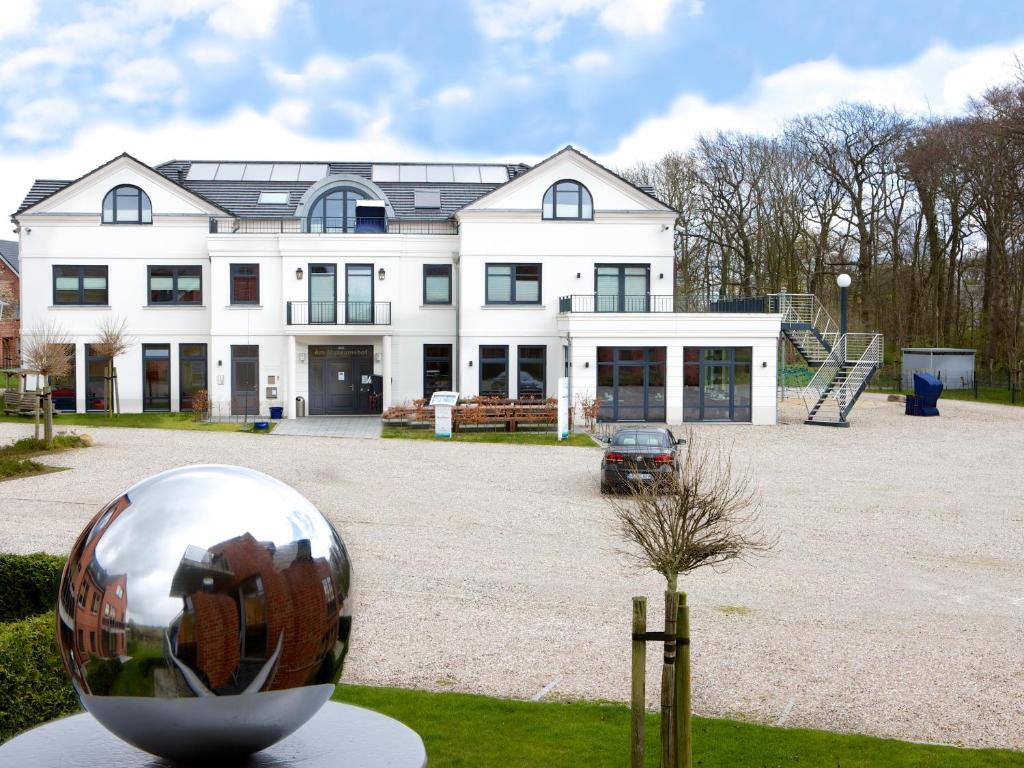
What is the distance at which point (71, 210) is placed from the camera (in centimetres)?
3347

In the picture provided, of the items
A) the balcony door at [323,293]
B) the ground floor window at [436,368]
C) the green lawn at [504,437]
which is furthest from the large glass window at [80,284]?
the green lawn at [504,437]

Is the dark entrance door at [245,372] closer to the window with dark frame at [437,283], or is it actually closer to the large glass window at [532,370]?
the window with dark frame at [437,283]

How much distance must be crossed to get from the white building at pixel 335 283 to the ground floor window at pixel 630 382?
1370 mm

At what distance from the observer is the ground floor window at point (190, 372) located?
112 ft

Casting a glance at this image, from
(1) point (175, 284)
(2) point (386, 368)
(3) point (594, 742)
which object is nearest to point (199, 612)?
(3) point (594, 742)

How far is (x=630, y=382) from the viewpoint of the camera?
3088 centimetres

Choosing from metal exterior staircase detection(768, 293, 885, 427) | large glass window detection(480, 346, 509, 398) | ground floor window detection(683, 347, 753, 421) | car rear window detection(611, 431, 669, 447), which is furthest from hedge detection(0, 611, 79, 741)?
metal exterior staircase detection(768, 293, 885, 427)

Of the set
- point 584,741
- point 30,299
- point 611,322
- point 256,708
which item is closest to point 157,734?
point 256,708

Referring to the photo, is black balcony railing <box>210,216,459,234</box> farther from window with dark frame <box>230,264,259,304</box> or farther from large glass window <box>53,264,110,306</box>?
large glass window <box>53,264,110,306</box>

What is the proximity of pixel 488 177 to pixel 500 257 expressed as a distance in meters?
7.09

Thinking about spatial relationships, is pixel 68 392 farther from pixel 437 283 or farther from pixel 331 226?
pixel 437 283

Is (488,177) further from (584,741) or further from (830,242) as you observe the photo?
(584,741)

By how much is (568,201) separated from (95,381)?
54.7ft

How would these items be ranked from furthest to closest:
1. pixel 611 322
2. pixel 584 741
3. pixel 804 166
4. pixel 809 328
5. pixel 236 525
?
pixel 804 166 → pixel 809 328 → pixel 611 322 → pixel 584 741 → pixel 236 525
